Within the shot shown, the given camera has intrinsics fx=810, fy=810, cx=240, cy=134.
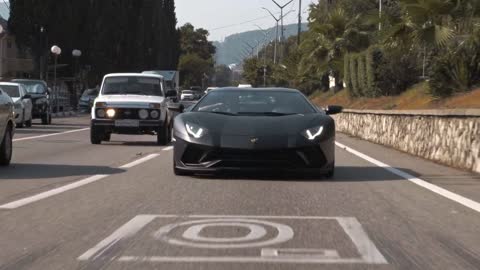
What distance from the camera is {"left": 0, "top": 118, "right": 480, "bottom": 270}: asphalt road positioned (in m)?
6.07

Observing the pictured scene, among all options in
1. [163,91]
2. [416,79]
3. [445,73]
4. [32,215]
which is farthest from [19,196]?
[416,79]

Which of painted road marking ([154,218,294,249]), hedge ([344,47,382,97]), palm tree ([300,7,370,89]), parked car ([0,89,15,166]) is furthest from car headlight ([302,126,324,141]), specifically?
palm tree ([300,7,370,89])

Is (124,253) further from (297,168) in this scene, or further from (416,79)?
(416,79)

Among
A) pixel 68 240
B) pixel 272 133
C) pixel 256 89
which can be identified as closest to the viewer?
pixel 68 240

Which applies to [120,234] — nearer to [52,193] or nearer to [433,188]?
[52,193]

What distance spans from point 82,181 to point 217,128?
200cm

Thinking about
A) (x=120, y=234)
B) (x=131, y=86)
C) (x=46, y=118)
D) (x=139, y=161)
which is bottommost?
(x=46, y=118)

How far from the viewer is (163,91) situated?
2031cm

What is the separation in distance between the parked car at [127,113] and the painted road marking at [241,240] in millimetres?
11107

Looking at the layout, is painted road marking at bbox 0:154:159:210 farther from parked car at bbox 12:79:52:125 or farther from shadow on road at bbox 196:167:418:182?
parked car at bbox 12:79:52:125

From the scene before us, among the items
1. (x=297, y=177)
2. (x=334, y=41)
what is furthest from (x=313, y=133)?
(x=334, y=41)

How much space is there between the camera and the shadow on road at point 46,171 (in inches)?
459

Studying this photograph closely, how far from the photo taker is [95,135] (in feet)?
63.6

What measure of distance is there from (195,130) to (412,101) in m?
24.8
